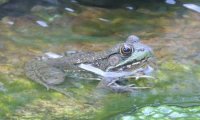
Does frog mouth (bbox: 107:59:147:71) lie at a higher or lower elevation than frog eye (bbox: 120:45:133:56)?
lower

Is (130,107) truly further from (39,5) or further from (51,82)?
(39,5)

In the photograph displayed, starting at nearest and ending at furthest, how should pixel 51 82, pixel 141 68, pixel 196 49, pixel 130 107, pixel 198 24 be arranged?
pixel 130 107
pixel 51 82
pixel 141 68
pixel 196 49
pixel 198 24

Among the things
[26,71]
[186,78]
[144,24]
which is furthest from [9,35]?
[186,78]

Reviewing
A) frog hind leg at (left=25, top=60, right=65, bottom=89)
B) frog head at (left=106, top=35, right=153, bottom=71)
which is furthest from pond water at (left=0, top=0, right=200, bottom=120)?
frog head at (left=106, top=35, right=153, bottom=71)

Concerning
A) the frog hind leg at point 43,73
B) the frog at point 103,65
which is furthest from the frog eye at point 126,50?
the frog hind leg at point 43,73

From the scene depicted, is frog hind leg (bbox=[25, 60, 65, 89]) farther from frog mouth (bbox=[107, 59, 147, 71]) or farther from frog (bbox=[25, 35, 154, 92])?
frog mouth (bbox=[107, 59, 147, 71])

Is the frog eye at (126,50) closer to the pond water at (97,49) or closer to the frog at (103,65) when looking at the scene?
the frog at (103,65)
